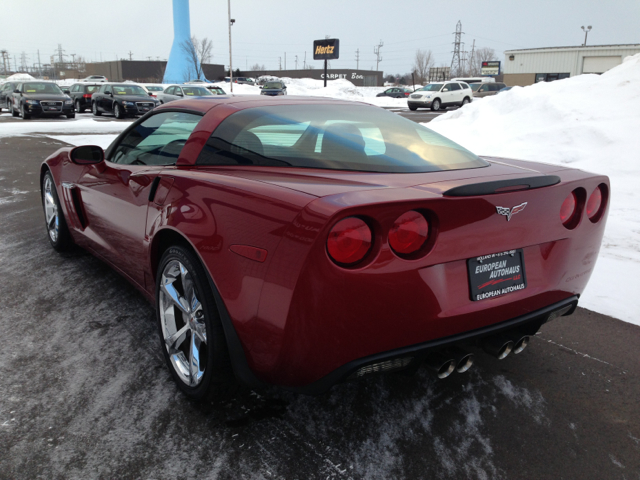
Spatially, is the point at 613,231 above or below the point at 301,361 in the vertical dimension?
below

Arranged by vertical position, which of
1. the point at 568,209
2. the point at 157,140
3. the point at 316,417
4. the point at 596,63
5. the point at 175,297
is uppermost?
the point at 596,63

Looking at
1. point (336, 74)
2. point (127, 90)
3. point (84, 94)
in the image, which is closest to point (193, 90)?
point (127, 90)

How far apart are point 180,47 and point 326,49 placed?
52.9 ft

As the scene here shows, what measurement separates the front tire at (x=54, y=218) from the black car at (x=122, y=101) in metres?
20.3

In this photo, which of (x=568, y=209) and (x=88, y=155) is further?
(x=88, y=155)

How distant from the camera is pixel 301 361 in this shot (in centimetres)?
193

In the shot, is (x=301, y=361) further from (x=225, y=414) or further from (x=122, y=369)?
(x=122, y=369)

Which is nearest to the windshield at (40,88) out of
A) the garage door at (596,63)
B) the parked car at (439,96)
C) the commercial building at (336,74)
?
the parked car at (439,96)

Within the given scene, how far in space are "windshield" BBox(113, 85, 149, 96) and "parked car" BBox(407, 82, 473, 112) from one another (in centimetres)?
1567

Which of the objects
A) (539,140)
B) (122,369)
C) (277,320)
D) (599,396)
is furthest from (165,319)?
(539,140)

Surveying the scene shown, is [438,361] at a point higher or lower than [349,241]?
lower

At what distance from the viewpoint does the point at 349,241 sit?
1.84 metres

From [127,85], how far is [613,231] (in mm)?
24442

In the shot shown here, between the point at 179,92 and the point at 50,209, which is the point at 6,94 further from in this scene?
the point at 50,209
